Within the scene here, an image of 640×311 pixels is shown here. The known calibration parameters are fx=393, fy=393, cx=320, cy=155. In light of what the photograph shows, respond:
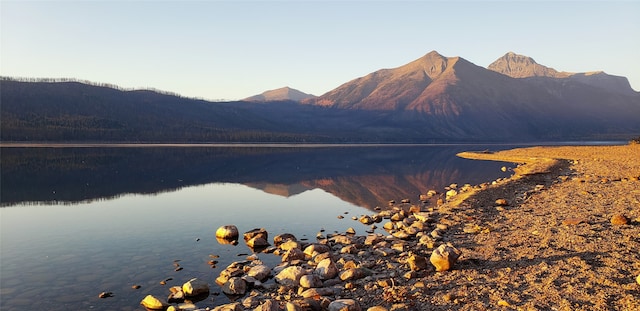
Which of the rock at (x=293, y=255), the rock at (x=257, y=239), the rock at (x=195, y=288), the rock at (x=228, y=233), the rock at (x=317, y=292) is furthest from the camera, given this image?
the rock at (x=228, y=233)

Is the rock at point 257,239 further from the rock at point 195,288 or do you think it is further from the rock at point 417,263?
the rock at point 417,263

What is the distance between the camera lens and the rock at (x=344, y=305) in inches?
389

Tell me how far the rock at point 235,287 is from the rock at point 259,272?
93 cm

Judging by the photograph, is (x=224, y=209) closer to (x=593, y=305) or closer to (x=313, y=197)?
(x=313, y=197)

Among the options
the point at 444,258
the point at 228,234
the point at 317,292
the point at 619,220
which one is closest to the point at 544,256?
the point at 444,258

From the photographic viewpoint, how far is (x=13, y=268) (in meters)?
15.7

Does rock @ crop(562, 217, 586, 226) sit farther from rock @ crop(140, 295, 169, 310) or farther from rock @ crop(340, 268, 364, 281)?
rock @ crop(140, 295, 169, 310)

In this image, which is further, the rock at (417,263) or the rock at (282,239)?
the rock at (282,239)

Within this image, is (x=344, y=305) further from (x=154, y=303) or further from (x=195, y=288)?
(x=154, y=303)

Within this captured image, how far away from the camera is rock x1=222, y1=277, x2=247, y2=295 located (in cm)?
1270

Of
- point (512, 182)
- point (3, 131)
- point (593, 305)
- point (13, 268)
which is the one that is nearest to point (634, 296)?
point (593, 305)

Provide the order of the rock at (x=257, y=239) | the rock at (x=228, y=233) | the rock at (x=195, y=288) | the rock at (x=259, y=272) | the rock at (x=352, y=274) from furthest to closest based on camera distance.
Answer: the rock at (x=228, y=233)
the rock at (x=257, y=239)
the rock at (x=259, y=272)
the rock at (x=352, y=274)
the rock at (x=195, y=288)

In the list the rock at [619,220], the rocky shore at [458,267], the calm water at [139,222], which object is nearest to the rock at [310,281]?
the rocky shore at [458,267]

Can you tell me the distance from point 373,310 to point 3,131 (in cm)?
18779
